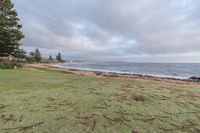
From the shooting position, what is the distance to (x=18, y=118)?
308 centimetres

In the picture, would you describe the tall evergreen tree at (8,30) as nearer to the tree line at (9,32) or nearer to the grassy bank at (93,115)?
the tree line at (9,32)

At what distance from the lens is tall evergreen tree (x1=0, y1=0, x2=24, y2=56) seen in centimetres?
1916

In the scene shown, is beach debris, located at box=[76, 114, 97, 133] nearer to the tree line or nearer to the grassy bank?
the grassy bank

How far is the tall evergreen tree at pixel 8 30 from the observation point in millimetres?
19156

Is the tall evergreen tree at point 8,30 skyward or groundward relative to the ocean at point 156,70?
skyward

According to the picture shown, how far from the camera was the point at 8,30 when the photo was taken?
1948 cm

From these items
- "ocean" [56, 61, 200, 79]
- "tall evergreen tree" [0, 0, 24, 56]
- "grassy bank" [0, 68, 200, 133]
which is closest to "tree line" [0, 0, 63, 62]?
"tall evergreen tree" [0, 0, 24, 56]

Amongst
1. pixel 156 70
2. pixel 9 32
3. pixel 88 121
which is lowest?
pixel 156 70

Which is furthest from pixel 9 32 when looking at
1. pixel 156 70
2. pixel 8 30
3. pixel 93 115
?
pixel 156 70

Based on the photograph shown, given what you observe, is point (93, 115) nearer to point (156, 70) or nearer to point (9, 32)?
point (9, 32)

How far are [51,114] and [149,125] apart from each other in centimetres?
186

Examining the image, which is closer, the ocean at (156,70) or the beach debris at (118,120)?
the beach debris at (118,120)

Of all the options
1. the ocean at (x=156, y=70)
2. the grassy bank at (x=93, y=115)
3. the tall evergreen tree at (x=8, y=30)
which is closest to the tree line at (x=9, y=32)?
the tall evergreen tree at (x=8, y=30)

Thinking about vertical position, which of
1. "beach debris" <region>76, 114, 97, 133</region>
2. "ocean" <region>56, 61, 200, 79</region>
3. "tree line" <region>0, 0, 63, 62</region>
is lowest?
"ocean" <region>56, 61, 200, 79</region>
